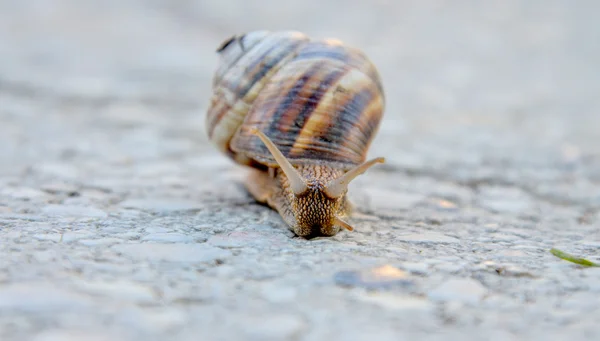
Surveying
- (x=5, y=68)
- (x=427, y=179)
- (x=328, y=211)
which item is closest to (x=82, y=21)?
(x=5, y=68)

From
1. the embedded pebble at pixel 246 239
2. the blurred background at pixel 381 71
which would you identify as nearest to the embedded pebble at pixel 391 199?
the blurred background at pixel 381 71

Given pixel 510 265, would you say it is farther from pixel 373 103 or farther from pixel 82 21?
pixel 82 21

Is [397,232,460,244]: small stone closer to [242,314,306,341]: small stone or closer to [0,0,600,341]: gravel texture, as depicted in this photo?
[0,0,600,341]: gravel texture

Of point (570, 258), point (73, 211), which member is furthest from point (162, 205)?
point (570, 258)

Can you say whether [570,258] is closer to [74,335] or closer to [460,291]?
[460,291]

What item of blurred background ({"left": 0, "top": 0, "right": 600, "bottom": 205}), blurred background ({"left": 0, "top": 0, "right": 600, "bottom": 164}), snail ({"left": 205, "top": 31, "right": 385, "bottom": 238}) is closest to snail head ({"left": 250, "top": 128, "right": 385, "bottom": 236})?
snail ({"left": 205, "top": 31, "right": 385, "bottom": 238})

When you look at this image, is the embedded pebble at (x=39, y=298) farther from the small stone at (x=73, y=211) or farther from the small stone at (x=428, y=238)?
the small stone at (x=428, y=238)
